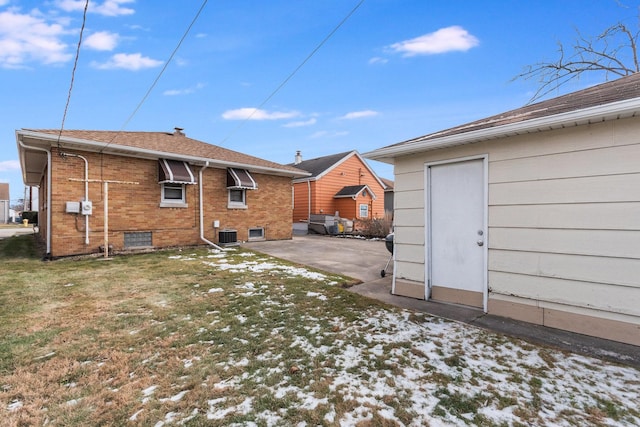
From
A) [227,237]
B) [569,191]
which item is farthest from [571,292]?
[227,237]

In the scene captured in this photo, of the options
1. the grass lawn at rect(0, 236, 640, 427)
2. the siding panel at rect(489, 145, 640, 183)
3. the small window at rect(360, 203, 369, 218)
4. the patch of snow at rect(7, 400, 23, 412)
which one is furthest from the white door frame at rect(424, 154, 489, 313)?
the small window at rect(360, 203, 369, 218)

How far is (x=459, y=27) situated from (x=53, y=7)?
9.39m

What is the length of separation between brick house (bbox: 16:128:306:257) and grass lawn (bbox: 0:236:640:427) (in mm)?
4218

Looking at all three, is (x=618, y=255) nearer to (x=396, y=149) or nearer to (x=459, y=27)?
(x=396, y=149)

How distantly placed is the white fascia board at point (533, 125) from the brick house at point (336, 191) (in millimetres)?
14262

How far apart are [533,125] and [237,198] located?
1037cm

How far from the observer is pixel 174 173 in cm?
966

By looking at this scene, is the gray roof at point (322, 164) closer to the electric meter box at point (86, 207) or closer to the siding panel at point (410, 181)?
the electric meter box at point (86, 207)

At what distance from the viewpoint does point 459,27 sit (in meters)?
8.34

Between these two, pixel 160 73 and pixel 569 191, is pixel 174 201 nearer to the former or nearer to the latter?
pixel 160 73

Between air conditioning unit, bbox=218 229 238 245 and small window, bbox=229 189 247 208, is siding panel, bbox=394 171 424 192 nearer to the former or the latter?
air conditioning unit, bbox=218 229 238 245

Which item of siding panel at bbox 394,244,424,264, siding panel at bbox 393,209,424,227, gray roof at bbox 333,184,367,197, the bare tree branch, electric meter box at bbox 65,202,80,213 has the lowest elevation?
siding panel at bbox 394,244,424,264

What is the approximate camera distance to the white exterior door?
4.31 m

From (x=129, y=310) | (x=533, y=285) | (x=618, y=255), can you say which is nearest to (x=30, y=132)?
(x=129, y=310)
